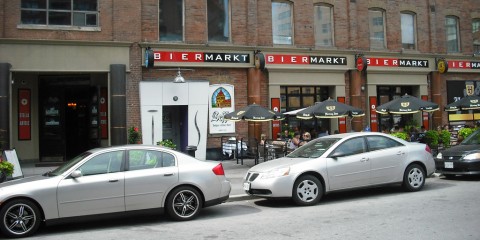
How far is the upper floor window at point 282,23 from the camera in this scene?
19.3 metres

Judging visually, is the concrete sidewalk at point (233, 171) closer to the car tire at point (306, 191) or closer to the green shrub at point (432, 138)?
the car tire at point (306, 191)

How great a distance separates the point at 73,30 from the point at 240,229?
38.0ft

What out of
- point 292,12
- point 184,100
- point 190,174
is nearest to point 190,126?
point 184,100

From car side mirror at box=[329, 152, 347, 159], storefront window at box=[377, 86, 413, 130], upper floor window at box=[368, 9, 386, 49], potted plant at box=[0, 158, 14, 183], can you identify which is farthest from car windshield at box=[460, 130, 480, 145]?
potted plant at box=[0, 158, 14, 183]

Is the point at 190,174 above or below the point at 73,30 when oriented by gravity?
below

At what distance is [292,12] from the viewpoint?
19547 mm

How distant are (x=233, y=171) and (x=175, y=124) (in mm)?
4601

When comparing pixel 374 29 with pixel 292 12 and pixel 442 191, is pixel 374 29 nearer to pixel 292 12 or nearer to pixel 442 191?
pixel 292 12

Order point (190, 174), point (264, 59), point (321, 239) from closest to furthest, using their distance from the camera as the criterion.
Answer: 1. point (321, 239)
2. point (190, 174)
3. point (264, 59)

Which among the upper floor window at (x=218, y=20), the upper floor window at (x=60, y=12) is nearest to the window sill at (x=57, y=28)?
the upper floor window at (x=60, y=12)

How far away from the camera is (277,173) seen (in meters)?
9.35

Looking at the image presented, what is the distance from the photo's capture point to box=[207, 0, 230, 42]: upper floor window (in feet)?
60.1

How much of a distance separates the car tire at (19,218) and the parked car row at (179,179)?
0.01 metres

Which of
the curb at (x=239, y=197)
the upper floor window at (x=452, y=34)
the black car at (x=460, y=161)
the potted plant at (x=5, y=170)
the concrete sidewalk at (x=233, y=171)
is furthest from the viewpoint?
the upper floor window at (x=452, y=34)
